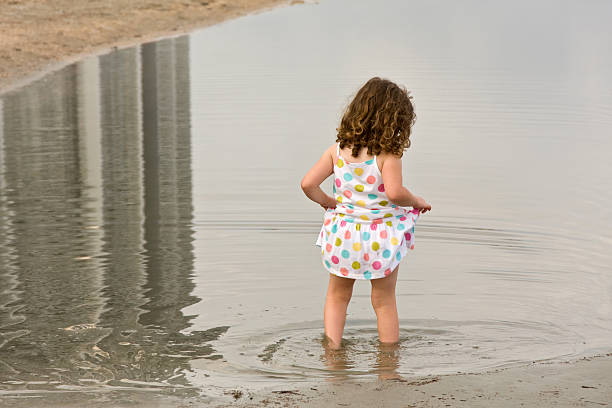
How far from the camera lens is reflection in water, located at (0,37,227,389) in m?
5.00

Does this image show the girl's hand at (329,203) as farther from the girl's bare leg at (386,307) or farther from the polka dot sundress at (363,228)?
the girl's bare leg at (386,307)

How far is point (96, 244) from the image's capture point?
7020mm

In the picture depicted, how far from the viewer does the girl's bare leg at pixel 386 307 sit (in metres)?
→ 5.07

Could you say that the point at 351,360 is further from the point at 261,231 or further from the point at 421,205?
the point at 261,231

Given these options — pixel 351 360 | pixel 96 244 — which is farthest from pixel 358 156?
pixel 96 244

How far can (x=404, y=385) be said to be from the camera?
4188mm

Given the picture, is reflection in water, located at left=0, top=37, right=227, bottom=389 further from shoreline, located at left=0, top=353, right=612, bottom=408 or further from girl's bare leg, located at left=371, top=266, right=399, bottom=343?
girl's bare leg, located at left=371, top=266, right=399, bottom=343

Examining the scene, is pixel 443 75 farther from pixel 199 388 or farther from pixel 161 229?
pixel 199 388

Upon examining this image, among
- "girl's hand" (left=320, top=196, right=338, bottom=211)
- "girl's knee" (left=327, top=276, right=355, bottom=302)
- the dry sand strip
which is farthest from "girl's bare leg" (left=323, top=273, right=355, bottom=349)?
the dry sand strip

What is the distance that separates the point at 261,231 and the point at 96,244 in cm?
111

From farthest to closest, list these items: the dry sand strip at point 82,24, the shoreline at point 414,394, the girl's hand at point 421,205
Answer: the dry sand strip at point 82,24, the girl's hand at point 421,205, the shoreline at point 414,394

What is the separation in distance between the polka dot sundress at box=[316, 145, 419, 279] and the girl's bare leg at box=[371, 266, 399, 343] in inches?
5.0

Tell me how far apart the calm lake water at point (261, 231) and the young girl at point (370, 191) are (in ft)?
1.46

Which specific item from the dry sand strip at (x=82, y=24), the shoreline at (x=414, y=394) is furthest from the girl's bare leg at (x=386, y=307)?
the dry sand strip at (x=82, y=24)
